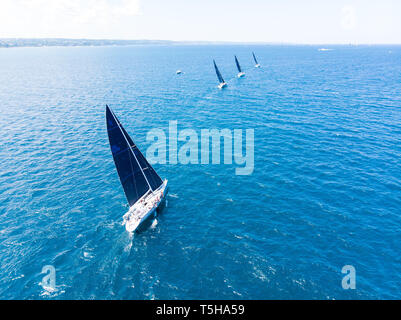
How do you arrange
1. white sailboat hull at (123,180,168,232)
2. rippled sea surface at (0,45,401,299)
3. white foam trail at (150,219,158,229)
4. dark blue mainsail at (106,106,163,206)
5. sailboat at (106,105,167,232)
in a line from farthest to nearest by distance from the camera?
white foam trail at (150,219,158,229)
white sailboat hull at (123,180,168,232)
sailboat at (106,105,167,232)
dark blue mainsail at (106,106,163,206)
rippled sea surface at (0,45,401,299)

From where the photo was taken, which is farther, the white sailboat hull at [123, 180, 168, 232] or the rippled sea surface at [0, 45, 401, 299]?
the white sailboat hull at [123, 180, 168, 232]

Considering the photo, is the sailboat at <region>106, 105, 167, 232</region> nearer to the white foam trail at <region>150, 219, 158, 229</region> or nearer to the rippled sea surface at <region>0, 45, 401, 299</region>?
the white foam trail at <region>150, 219, 158, 229</region>

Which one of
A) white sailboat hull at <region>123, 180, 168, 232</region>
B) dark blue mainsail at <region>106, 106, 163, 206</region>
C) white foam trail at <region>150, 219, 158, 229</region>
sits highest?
dark blue mainsail at <region>106, 106, 163, 206</region>

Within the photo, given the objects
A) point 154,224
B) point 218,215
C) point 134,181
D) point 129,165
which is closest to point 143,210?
point 154,224

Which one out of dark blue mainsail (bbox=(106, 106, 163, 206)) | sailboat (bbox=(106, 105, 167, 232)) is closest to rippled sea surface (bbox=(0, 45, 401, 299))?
sailboat (bbox=(106, 105, 167, 232))

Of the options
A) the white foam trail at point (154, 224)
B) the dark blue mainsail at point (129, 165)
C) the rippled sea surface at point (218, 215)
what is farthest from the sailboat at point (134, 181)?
the rippled sea surface at point (218, 215)

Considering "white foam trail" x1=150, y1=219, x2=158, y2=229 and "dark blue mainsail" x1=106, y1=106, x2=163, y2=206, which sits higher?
"dark blue mainsail" x1=106, y1=106, x2=163, y2=206

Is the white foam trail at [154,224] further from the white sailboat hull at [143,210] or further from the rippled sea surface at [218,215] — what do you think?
the white sailboat hull at [143,210]
